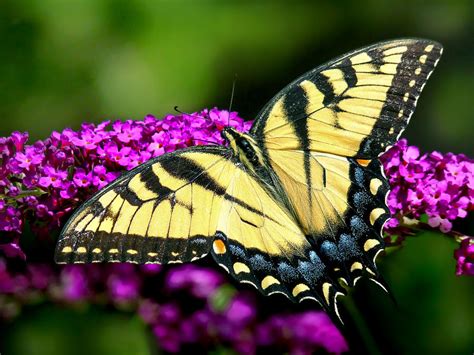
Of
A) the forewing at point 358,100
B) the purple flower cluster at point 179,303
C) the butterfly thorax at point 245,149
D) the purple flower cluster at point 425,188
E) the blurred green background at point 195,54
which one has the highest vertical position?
the forewing at point 358,100

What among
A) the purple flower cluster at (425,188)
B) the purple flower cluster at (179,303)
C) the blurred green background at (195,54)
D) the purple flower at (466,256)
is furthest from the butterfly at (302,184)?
the blurred green background at (195,54)

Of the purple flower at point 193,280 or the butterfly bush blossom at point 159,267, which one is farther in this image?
the purple flower at point 193,280

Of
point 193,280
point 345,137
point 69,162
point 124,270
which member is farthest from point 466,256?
point 69,162

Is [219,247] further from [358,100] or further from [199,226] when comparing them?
[358,100]

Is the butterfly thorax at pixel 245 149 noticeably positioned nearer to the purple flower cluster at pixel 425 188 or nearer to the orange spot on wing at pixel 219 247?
the orange spot on wing at pixel 219 247

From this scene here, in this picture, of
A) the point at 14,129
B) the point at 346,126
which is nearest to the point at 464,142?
the point at 14,129

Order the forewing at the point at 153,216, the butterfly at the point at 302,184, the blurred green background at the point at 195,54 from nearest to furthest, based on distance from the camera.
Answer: the forewing at the point at 153,216 < the butterfly at the point at 302,184 < the blurred green background at the point at 195,54

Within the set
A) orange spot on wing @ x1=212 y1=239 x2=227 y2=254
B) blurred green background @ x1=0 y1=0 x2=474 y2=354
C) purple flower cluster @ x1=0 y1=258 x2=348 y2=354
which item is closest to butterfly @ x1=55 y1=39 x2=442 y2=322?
orange spot on wing @ x1=212 y1=239 x2=227 y2=254

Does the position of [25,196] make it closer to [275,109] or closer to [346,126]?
[275,109]
